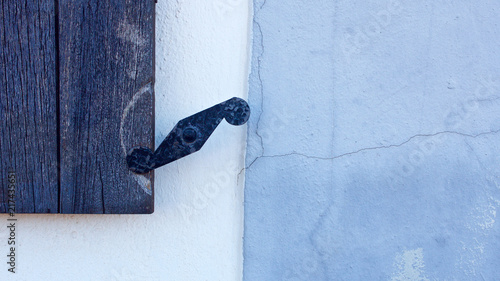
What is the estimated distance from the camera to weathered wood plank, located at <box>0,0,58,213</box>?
0.85 m

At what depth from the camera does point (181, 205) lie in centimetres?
101

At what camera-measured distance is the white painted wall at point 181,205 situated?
0.99 meters

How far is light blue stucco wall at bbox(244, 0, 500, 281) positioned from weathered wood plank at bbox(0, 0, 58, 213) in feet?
1.55

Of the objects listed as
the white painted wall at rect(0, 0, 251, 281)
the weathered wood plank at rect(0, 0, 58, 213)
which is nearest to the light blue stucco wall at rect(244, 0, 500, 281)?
the white painted wall at rect(0, 0, 251, 281)

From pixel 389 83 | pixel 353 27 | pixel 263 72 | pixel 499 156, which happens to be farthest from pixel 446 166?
pixel 263 72

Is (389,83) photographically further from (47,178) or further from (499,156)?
(47,178)

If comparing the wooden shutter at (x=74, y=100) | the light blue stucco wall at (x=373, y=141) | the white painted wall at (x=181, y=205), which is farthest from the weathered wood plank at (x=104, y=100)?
the light blue stucco wall at (x=373, y=141)

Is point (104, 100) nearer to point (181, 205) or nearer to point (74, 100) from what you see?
point (74, 100)

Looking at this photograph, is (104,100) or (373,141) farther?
(373,141)

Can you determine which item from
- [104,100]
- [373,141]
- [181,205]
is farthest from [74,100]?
[373,141]

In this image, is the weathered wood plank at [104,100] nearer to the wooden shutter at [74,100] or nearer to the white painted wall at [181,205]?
the wooden shutter at [74,100]

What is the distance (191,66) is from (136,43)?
0.17m

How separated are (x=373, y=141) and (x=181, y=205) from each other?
531 mm

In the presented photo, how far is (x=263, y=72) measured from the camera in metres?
1.03
